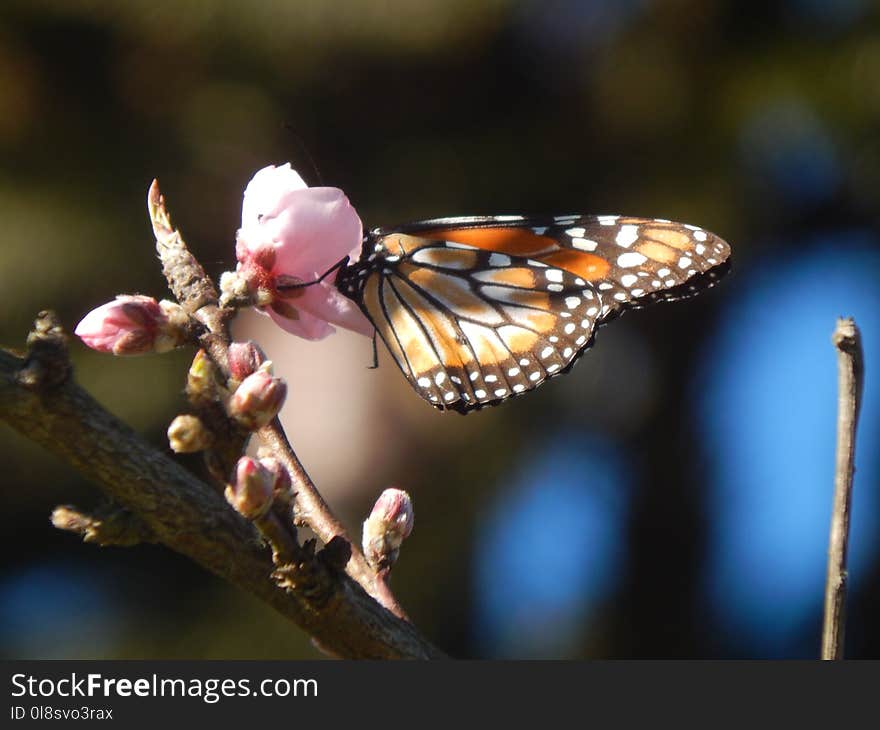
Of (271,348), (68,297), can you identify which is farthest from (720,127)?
(68,297)

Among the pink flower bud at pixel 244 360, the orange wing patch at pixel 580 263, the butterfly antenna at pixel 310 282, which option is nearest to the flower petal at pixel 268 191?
the butterfly antenna at pixel 310 282

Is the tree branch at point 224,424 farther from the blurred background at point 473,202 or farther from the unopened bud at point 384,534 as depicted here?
the blurred background at point 473,202

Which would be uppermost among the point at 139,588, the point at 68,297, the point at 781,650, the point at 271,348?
the point at 68,297

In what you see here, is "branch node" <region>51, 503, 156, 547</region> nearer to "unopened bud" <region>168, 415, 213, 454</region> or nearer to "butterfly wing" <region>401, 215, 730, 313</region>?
"unopened bud" <region>168, 415, 213, 454</region>

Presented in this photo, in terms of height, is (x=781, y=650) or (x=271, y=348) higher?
(x=271, y=348)

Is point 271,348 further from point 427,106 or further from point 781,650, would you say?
point 781,650

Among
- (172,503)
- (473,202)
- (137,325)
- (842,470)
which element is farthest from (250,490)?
(473,202)

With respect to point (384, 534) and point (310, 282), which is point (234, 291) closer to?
point (310, 282)
